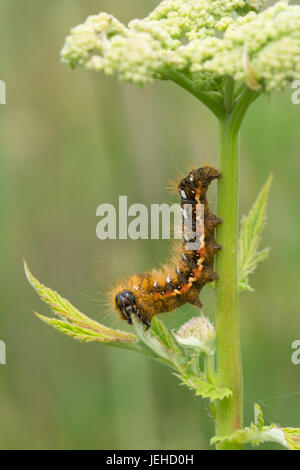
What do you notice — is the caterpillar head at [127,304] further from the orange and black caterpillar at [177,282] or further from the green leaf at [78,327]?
the green leaf at [78,327]

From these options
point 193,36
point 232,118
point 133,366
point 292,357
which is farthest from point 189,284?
point 292,357

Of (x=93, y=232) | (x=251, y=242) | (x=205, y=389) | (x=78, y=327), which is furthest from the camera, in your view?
(x=93, y=232)

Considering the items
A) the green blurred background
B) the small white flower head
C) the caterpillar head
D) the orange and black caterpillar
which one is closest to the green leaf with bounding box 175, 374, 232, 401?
the small white flower head

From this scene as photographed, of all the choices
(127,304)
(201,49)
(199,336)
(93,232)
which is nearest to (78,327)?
(127,304)

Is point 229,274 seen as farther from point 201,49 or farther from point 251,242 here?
point 201,49

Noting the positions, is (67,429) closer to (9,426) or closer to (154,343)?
(9,426)

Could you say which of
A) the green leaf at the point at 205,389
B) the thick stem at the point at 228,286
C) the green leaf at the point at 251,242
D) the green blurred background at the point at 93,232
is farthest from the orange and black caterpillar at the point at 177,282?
the green blurred background at the point at 93,232
